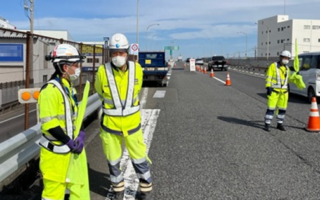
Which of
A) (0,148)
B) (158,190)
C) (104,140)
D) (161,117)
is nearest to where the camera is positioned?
(0,148)

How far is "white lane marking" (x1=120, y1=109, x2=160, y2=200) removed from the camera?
4.76 meters

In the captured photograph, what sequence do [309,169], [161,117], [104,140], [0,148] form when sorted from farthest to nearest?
[161,117] → [309,169] → [104,140] → [0,148]

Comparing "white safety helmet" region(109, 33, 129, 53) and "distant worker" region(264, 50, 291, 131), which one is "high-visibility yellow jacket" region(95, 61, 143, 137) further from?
"distant worker" region(264, 50, 291, 131)

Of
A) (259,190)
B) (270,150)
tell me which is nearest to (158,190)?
(259,190)

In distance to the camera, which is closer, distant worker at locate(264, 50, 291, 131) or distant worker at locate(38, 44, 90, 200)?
distant worker at locate(38, 44, 90, 200)

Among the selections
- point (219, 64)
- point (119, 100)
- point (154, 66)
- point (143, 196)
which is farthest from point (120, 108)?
point (219, 64)

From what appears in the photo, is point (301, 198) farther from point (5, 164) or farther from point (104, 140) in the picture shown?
point (5, 164)

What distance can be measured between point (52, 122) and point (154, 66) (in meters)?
19.9

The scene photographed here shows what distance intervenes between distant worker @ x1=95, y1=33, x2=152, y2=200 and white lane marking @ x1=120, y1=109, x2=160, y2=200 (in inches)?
12.0

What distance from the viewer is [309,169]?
224 inches

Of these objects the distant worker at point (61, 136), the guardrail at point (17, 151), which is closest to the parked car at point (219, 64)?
the guardrail at point (17, 151)

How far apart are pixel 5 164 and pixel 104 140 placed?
44.8 inches

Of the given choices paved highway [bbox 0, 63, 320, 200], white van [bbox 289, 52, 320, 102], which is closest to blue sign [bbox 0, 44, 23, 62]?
paved highway [bbox 0, 63, 320, 200]

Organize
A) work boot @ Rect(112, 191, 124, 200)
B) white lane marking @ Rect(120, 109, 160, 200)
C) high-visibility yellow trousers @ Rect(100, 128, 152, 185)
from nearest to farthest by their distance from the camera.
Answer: high-visibility yellow trousers @ Rect(100, 128, 152, 185)
work boot @ Rect(112, 191, 124, 200)
white lane marking @ Rect(120, 109, 160, 200)
